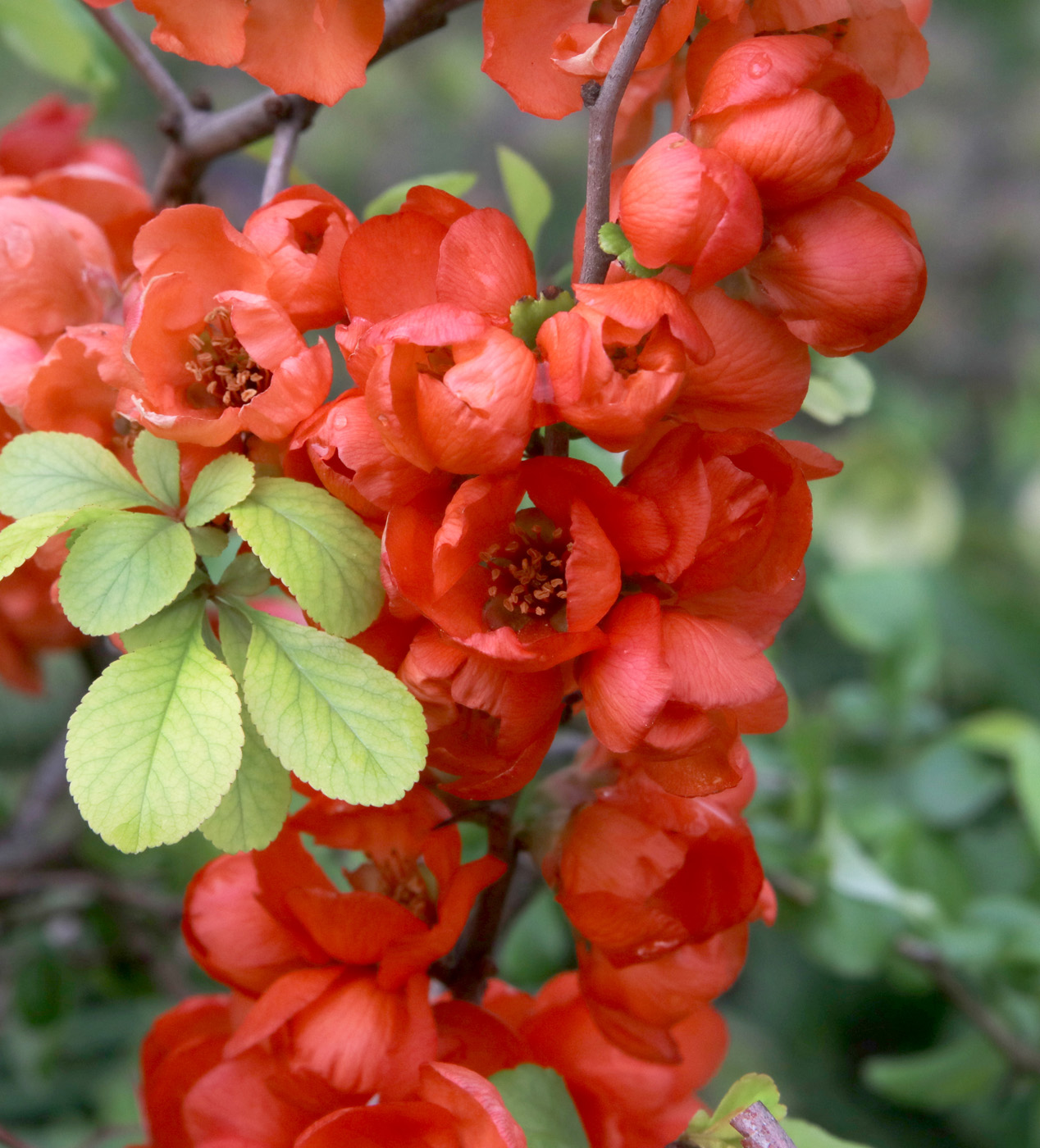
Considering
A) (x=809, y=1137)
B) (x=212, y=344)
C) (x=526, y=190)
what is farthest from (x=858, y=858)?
(x=212, y=344)

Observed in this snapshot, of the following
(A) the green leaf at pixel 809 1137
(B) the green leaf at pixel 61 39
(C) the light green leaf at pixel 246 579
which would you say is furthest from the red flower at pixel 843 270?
(B) the green leaf at pixel 61 39

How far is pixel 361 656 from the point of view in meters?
0.39

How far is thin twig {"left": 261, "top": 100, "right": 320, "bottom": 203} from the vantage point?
523 millimetres

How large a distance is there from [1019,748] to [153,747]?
2.58 feet

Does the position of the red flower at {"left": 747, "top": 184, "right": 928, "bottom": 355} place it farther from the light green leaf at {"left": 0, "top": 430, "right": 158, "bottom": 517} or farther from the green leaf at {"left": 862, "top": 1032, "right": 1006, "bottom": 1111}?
the green leaf at {"left": 862, "top": 1032, "right": 1006, "bottom": 1111}

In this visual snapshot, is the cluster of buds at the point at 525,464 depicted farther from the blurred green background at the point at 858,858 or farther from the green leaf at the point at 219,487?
the blurred green background at the point at 858,858

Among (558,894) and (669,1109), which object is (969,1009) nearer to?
(669,1109)

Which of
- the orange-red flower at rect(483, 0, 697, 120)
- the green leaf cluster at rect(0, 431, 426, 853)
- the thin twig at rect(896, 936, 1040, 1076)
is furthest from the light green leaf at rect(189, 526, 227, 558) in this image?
the thin twig at rect(896, 936, 1040, 1076)

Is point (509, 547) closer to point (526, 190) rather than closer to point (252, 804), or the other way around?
point (252, 804)

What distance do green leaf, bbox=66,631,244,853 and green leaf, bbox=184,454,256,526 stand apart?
5 cm

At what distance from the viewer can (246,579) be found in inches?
17.1

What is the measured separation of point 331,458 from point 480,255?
0.30 feet

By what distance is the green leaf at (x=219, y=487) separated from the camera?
39 centimetres

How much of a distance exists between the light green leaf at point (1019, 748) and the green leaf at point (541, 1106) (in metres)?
0.59
